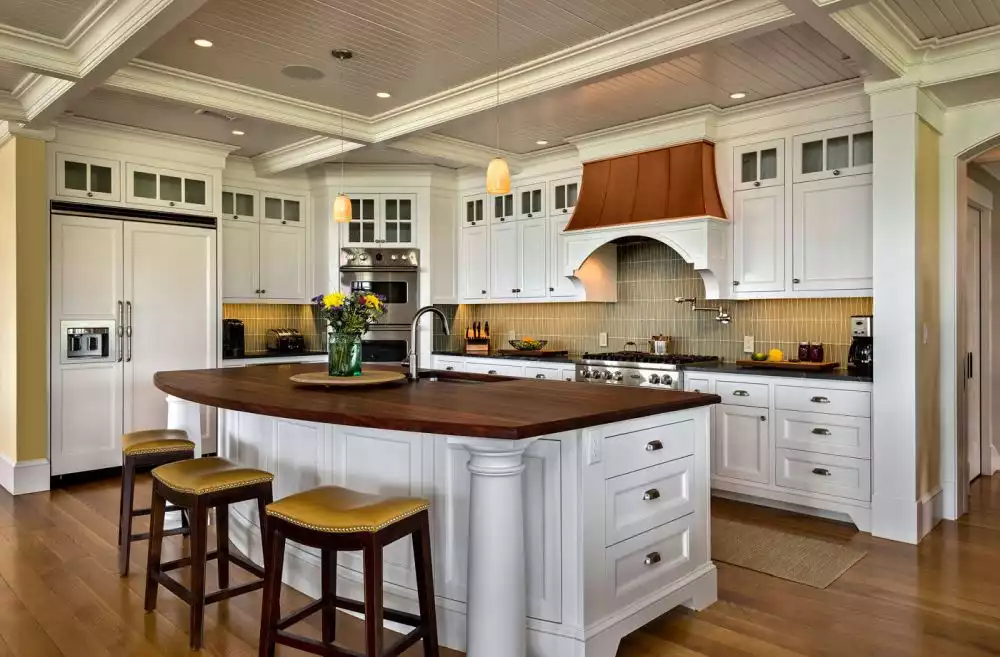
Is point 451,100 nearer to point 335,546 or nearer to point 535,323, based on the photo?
point 535,323

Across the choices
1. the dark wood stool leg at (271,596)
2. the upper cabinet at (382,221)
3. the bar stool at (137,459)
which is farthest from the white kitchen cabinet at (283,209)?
the dark wood stool leg at (271,596)

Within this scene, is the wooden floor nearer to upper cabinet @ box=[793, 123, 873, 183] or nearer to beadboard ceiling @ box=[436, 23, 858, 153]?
upper cabinet @ box=[793, 123, 873, 183]

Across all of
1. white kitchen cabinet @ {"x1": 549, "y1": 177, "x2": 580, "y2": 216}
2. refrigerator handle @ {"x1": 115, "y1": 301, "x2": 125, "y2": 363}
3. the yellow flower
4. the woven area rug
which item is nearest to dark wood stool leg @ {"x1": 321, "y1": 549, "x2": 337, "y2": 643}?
the yellow flower

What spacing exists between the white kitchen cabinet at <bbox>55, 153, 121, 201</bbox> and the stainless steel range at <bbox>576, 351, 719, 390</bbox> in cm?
381

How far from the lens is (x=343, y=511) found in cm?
222

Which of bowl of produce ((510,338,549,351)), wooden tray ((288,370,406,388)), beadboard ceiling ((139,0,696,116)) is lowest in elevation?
wooden tray ((288,370,406,388))

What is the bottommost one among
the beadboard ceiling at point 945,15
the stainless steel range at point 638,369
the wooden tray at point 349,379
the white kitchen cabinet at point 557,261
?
the stainless steel range at point 638,369

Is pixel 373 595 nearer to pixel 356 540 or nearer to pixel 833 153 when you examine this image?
pixel 356 540

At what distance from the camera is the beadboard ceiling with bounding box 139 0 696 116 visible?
3350mm

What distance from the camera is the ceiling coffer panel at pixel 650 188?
493 cm

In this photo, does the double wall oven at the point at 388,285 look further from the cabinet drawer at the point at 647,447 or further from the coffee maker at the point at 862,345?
the cabinet drawer at the point at 647,447

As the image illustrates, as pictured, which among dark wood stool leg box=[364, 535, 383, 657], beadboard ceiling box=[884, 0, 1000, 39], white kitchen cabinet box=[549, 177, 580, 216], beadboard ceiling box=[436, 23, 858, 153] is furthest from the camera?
white kitchen cabinet box=[549, 177, 580, 216]

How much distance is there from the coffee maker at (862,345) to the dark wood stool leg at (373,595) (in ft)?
11.1

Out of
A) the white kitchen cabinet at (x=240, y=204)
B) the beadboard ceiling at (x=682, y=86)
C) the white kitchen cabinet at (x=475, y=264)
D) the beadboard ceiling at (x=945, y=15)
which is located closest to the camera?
the beadboard ceiling at (x=945, y=15)
